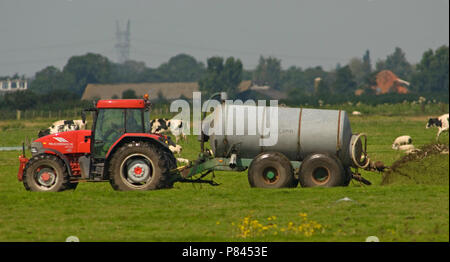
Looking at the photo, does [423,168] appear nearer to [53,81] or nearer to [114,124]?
[114,124]

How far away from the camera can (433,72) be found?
462 feet

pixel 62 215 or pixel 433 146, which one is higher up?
pixel 433 146

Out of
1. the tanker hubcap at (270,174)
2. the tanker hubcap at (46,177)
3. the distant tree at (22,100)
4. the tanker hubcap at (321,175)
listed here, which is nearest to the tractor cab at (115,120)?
the tanker hubcap at (46,177)

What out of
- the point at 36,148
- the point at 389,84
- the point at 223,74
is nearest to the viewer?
the point at 36,148

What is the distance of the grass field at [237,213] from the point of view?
1373cm

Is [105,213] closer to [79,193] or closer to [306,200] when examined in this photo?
[79,193]

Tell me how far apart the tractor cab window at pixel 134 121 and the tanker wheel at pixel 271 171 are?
3614 mm

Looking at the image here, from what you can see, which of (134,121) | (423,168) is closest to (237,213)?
(134,121)

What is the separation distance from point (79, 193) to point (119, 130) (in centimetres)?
228

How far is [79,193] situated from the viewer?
765 inches

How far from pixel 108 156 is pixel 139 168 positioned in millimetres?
979

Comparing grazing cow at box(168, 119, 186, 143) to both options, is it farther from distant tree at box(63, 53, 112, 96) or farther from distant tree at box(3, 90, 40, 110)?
distant tree at box(63, 53, 112, 96)
